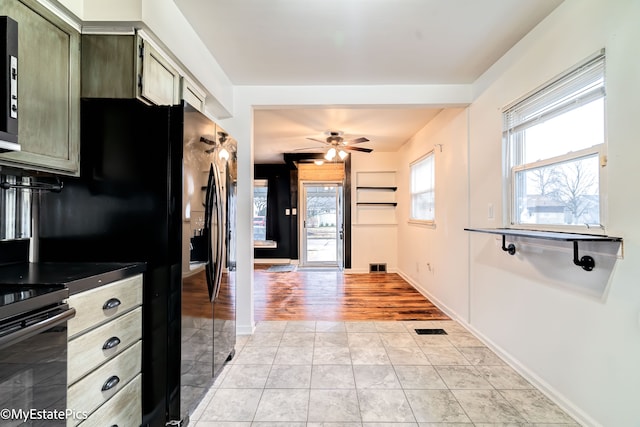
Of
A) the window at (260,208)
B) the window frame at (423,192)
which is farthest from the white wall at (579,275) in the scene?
the window at (260,208)

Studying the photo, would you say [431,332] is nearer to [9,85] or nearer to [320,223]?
[9,85]

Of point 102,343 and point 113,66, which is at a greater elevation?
point 113,66

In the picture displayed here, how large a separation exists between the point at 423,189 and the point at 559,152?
285 cm

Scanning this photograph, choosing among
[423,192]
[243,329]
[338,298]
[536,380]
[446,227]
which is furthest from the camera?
[423,192]

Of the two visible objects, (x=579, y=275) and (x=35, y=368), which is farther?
(x=579, y=275)

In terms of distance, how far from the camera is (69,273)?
1.32m

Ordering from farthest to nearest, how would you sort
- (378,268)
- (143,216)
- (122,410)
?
1. (378,268)
2. (143,216)
3. (122,410)

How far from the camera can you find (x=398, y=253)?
624cm

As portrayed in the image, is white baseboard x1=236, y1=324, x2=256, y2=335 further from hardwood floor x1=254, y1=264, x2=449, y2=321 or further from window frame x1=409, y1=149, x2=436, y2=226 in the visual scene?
window frame x1=409, y1=149, x2=436, y2=226

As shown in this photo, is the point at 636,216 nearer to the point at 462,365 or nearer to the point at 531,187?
the point at 531,187

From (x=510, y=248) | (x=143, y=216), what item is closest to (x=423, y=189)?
(x=510, y=248)

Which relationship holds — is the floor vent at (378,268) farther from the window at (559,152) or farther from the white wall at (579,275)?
the window at (559,152)

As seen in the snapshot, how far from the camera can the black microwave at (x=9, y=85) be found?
1151 mm

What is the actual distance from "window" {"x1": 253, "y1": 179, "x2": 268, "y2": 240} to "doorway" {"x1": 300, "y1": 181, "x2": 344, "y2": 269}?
1090mm
